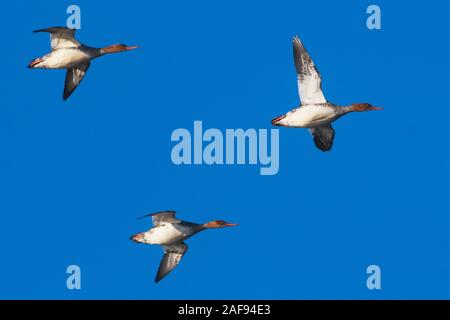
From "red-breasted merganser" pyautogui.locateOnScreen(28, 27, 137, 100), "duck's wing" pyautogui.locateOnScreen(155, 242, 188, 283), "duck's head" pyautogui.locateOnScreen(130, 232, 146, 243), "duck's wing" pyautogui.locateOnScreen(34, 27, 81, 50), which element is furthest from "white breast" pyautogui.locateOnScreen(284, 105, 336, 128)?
"duck's wing" pyautogui.locateOnScreen(34, 27, 81, 50)

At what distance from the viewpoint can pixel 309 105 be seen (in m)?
31.2

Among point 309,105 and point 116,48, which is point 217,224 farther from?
point 116,48

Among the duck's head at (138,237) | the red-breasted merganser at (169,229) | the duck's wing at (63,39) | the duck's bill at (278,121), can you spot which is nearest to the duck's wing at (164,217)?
the red-breasted merganser at (169,229)

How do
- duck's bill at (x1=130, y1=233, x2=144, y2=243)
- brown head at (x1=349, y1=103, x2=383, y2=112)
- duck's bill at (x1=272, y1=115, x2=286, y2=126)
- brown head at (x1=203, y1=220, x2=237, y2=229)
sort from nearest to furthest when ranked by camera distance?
1. duck's bill at (x1=272, y1=115, x2=286, y2=126)
2. brown head at (x1=349, y1=103, x2=383, y2=112)
3. brown head at (x1=203, y1=220, x2=237, y2=229)
4. duck's bill at (x1=130, y1=233, x2=144, y2=243)

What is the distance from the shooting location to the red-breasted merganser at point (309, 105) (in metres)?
31.1

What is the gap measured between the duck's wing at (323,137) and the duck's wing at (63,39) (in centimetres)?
551

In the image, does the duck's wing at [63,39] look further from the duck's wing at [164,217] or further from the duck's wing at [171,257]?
the duck's wing at [171,257]

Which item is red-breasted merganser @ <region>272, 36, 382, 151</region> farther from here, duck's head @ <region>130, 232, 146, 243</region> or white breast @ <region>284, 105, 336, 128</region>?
duck's head @ <region>130, 232, 146, 243</region>

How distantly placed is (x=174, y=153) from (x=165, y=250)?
2.22 metres

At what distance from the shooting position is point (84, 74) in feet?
109

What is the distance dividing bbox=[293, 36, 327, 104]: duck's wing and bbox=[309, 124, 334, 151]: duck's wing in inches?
47.8

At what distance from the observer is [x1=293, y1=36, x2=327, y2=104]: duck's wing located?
Answer: 3127cm

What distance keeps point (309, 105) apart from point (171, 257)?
4.82 metres
